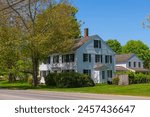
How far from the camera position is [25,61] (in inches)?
2229

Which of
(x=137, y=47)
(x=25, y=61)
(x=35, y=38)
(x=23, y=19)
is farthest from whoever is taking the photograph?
(x=137, y=47)

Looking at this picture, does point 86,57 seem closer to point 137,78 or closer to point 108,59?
point 108,59

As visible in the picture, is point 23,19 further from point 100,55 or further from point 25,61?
point 100,55

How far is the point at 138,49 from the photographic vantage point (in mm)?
124062

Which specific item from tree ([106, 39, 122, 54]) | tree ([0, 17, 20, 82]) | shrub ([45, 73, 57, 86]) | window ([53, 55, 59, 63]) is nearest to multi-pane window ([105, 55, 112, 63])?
window ([53, 55, 59, 63])

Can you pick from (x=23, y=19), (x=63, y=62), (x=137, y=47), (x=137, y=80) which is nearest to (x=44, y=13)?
(x=23, y=19)

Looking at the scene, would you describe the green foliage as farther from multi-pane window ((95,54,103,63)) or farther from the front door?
multi-pane window ((95,54,103,63))

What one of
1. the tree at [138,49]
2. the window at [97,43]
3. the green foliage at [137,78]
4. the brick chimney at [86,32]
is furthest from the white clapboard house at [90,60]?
the tree at [138,49]

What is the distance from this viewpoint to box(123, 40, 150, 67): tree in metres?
122

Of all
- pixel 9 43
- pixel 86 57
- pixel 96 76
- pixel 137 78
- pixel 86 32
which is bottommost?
pixel 137 78

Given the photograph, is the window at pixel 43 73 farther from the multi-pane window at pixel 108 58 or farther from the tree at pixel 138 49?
the tree at pixel 138 49

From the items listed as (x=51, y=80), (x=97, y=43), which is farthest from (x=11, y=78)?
(x=97, y=43)

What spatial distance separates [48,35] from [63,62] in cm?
1268

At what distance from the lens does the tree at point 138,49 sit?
121750 millimetres
